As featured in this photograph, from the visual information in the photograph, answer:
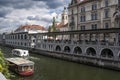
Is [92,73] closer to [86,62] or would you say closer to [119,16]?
[86,62]

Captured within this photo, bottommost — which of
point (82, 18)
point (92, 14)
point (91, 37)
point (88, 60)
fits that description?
point (88, 60)

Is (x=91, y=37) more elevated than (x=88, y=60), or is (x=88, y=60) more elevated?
(x=91, y=37)

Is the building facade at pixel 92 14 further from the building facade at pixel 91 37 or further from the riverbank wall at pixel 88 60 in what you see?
the riverbank wall at pixel 88 60

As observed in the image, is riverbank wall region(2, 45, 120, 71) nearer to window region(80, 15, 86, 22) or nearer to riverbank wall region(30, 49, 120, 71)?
riverbank wall region(30, 49, 120, 71)

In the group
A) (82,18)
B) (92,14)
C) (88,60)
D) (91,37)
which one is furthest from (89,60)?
(82,18)

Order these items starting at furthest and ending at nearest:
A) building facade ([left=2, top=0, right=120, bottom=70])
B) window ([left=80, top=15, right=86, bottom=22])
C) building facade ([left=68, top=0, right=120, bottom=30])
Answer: window ([left=80, top=15, right=86, bottom=22]) → building facade ([left=68, top=0, right=120, bottom=30]) → building facade ([left=2, top=0, right=120, bottom=70])

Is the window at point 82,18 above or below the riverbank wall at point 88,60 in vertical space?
above

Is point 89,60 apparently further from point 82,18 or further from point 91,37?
point 82,18

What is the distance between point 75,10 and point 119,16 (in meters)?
21.1

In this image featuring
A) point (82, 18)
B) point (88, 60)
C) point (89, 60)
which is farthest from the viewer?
point (82, 18)

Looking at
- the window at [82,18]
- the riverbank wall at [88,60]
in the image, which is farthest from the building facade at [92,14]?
the riverbank wall at [88,60]

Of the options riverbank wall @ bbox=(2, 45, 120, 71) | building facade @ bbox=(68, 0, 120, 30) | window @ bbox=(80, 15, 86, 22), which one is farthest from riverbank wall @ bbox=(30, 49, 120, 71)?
window @ bbox=(80, 15, 86, 22)

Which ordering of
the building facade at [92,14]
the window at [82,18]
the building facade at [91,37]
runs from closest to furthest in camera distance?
the building facade at [91,37]
the building facade at [92,14]
the window at [82,18]

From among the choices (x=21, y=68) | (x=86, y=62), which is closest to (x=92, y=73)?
(x=86, y=62)
